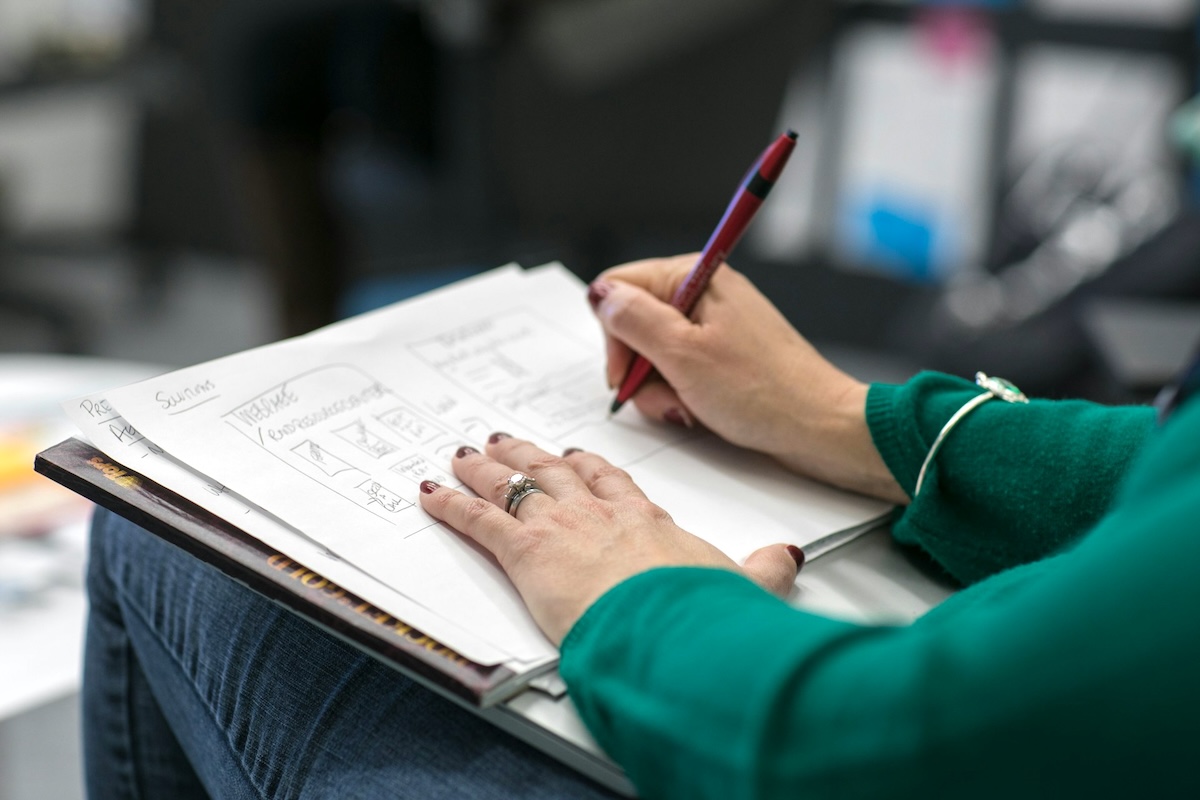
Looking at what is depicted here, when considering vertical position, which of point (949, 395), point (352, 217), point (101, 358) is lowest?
point (101, 358)

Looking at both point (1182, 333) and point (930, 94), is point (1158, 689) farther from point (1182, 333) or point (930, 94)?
point (930, 94)

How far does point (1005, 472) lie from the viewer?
609 mm

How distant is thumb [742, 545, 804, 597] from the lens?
1.75ft

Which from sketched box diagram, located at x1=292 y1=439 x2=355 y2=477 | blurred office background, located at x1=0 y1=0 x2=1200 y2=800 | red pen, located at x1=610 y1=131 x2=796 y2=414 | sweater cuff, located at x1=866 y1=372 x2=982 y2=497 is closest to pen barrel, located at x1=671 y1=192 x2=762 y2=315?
red pen, located at x1=610 y1=131 x2=796 y2=414

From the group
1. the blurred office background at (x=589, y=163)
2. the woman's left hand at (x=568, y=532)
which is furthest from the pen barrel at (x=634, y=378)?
the blurred office background at (x=589, y=163)

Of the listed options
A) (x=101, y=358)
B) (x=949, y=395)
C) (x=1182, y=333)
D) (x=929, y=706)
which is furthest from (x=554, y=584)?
(x=101, y=358)

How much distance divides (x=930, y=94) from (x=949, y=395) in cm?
214

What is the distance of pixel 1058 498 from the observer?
598 millimetres

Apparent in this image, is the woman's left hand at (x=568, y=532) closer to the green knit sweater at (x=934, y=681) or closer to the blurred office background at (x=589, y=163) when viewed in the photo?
the green knit sweater at (x=934, y=681)

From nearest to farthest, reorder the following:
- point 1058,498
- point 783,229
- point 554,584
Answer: point 554,584
point 1058,498
point 783,229

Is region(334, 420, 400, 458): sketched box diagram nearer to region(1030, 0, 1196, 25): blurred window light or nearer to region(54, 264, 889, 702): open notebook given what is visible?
region(54, 264, 889, 702): open notebook

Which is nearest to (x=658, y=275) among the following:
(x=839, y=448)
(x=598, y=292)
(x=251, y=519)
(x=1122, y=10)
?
(x=598, y=292)

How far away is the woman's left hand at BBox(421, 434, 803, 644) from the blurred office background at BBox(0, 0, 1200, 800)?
2.47ft

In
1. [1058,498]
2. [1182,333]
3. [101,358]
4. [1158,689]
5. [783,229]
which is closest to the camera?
[1158,689]
